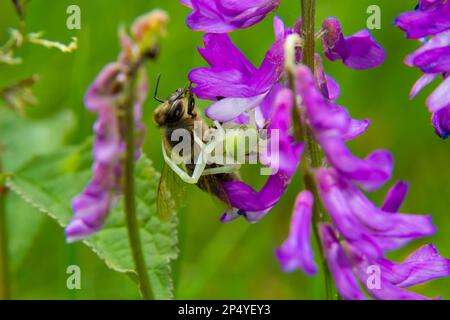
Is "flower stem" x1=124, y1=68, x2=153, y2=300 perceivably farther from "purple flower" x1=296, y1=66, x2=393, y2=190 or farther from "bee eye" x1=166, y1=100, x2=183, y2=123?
"bee eye" x1=166, y1=100, x2=183, y2=123

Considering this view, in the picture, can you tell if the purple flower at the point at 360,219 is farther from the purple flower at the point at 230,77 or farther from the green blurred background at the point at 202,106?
the green blurred background at the point at 202,106

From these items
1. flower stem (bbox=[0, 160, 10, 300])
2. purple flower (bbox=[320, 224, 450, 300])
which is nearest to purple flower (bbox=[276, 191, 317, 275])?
purple flower (bbox=[320, 224, 450, 300])

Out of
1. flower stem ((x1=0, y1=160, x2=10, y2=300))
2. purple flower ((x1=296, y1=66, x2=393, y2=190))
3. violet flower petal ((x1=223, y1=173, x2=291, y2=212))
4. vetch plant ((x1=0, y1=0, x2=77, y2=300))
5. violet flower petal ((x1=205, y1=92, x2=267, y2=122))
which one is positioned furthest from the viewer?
flower stem ((x1=0, y1=160, x2=10, y2=300))

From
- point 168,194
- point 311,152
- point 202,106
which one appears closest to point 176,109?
point 168,194

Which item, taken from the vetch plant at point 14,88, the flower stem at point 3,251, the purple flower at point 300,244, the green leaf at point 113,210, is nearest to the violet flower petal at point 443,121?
the purple flower at point 300,244

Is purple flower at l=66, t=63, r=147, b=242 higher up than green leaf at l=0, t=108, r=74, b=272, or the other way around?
green leaf at l=0, t=108, r=74, b=272
